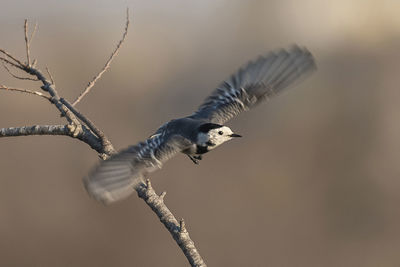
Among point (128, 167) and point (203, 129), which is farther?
point (203, 129)

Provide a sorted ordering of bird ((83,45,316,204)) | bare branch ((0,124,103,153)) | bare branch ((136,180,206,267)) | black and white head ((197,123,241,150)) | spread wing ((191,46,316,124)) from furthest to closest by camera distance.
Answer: spread wing ((191,46,316,124)) < black and white head ((197,123,241,150)) < bare branch ((0,124,103,153)) < bird ((83,45,316,204)) < bare branch ((136,180,206,267))

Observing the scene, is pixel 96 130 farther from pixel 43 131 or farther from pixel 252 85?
pixel 252 85

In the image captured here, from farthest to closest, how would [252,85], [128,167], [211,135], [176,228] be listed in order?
[252,85]
[211,135]
[128,167]
[176,228]

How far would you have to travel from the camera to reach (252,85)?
413cm

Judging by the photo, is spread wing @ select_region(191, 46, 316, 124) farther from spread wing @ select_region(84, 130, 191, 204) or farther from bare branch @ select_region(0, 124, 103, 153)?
bare branch @ select_region(0, 124, 103, 153)

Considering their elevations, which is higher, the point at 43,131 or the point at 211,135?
the point at 43,131

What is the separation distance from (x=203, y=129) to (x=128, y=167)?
0.69 m

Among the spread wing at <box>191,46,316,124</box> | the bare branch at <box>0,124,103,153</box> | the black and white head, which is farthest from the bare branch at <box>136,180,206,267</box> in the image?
the spread wing at <box>191,46,316,124</box>

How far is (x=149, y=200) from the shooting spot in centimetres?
281

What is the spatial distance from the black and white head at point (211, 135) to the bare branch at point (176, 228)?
0.66m

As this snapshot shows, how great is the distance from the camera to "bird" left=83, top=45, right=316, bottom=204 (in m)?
2.77

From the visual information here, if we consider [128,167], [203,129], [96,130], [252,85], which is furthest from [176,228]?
[252,85]

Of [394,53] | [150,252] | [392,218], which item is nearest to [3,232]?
[150,252]

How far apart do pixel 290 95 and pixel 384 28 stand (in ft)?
16.4
